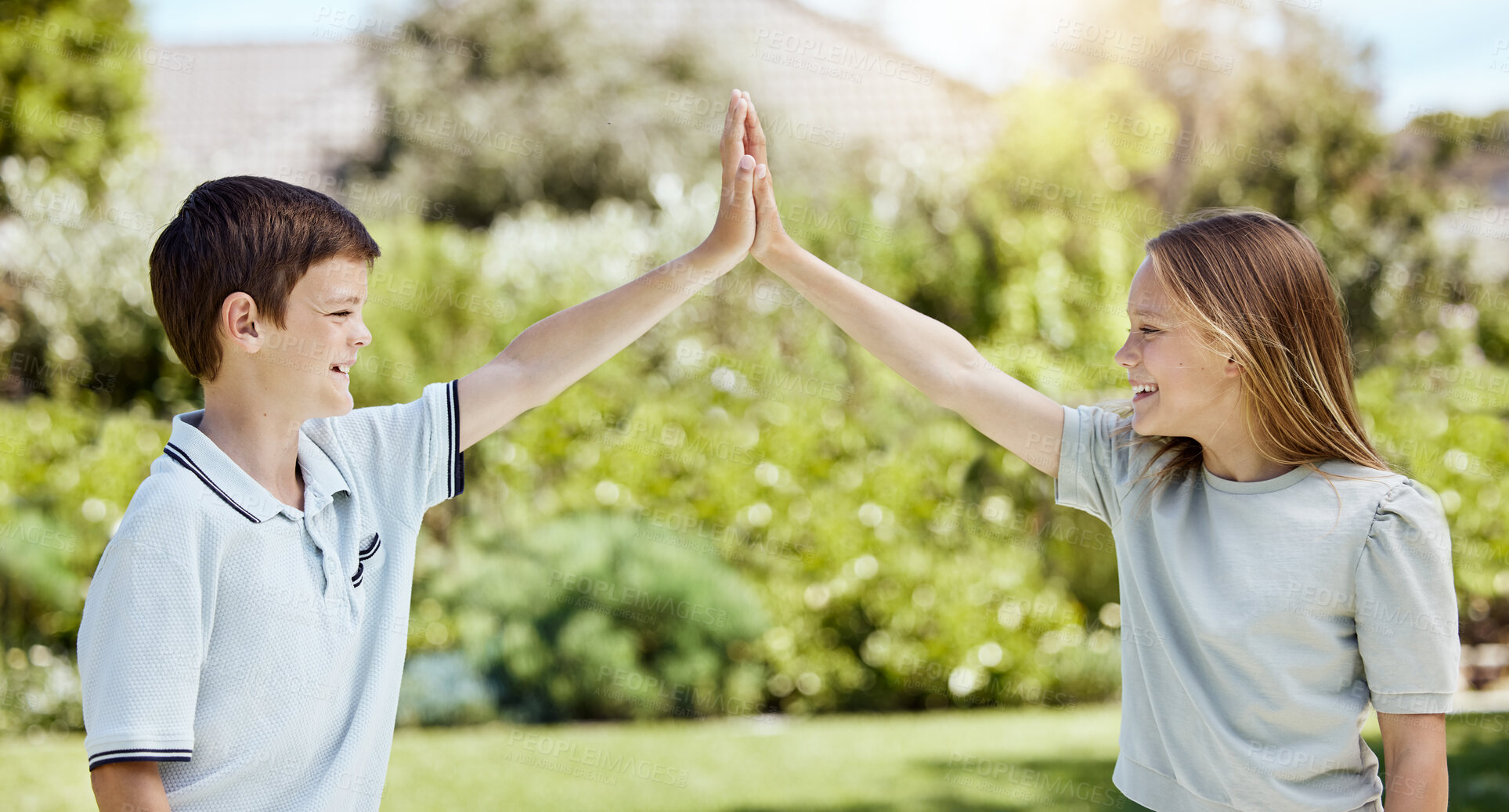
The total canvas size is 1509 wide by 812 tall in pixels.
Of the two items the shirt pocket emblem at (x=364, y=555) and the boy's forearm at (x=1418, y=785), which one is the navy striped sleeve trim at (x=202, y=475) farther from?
the boy's forearm at (x=1418, y=785)

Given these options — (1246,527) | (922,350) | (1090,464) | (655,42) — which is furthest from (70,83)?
(1246,527)

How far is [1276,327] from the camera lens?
6.11ft

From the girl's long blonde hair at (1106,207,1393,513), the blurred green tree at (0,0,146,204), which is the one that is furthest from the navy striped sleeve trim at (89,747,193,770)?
the blurred green tree at (0,0,146,204)

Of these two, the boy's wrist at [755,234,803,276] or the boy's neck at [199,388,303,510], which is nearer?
the boy's neck at [199,388,303,510]

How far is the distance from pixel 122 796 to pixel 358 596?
1.38 feet

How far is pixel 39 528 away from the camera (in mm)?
5223

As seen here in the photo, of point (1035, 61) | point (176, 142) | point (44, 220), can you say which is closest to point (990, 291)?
point (1035, 61)

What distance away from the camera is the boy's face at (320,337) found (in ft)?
5.43

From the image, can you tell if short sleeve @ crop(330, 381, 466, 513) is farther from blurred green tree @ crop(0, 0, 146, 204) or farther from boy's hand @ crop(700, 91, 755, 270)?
blurred green tree @ crop(0, 0, 146, 204)

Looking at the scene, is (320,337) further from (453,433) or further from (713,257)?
(713,257)

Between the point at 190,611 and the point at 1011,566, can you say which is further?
the point at 1011,566

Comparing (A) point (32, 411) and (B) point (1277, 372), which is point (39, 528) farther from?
(B) point (1277, 372)

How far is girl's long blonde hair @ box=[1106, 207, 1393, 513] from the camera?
183cm

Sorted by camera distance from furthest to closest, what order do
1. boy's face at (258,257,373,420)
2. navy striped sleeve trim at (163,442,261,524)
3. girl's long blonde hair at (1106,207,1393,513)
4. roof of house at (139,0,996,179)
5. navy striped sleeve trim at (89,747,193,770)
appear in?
roof of house at (139,0,996,179) → girl's long blonde hair at (1106,207,1393,513) → boy's face at (258,257,373,420) → navy striped sleeve trim at (163,442,261,524) → navy striped sleeve trim at (89,747,193,770)
